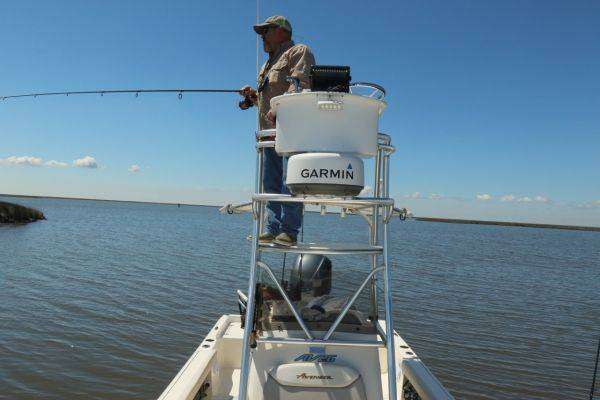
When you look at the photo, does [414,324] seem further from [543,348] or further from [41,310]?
[41,310]

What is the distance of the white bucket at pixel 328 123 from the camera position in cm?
314

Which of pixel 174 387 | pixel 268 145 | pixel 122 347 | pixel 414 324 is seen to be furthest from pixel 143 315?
pixel 268 145

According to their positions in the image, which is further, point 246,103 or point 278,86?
point 246,103

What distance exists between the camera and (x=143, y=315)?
11.0 m

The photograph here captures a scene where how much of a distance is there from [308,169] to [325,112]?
0.40m

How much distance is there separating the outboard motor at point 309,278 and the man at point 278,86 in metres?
0.29

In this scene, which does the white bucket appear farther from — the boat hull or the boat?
the boat hull

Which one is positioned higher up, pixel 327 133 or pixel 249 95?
pixel 249 95

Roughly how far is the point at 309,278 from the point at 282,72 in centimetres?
187

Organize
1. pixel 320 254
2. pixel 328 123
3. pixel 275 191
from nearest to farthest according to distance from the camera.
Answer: pixel 328 123 → pixel 320 254 → pixel 275 191

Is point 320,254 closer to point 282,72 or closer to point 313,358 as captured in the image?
point 313,358

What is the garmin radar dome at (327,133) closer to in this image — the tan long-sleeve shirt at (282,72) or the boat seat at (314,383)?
the tan long-sleeve shirt at (282,72)

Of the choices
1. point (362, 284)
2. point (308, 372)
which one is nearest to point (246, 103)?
point (362, 284)

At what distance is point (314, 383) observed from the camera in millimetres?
3205
